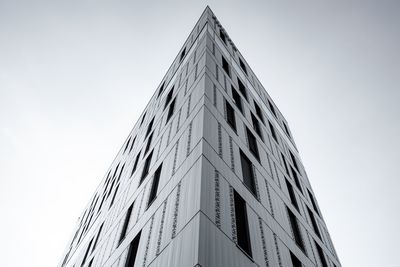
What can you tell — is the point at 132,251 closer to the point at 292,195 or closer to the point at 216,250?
the point at 216,250

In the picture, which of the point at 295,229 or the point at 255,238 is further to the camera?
the point at 295,229

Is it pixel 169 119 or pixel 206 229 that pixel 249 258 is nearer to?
pixel 206 229

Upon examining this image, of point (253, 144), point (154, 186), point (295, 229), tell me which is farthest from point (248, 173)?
point (295, 229)

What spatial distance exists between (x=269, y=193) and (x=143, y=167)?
6657mm

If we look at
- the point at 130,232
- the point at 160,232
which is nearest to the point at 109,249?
the point at 130,232

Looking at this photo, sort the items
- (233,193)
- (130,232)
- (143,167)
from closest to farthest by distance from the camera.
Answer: (233,193) → (130,232) → (143,167)

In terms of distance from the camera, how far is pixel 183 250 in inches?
257

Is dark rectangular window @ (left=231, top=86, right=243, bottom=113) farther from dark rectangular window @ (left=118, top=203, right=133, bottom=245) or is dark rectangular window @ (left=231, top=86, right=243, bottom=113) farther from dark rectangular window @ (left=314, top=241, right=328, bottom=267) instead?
dark rectangular window @ (left=314, top=241, right=328, bottom=267)

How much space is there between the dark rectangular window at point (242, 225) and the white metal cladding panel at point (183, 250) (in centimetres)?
178

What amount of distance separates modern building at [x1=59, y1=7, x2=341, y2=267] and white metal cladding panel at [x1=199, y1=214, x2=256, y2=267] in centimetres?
2

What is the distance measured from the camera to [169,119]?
14.9 m

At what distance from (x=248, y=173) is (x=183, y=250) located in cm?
566

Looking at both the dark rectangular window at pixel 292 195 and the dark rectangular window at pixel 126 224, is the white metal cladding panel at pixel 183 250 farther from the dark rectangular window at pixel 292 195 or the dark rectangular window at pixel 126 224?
the dark rectangular window at pixel 292 195

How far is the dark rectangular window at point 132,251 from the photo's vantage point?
9506mm
